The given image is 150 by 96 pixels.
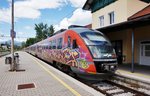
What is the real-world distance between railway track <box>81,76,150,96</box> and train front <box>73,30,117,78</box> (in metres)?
0.76

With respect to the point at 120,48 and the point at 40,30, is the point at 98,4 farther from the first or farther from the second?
the point at 40,30

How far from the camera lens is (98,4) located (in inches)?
1050

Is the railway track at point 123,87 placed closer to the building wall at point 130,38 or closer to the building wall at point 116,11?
the building wall at point 130,38

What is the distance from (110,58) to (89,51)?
3.80ft

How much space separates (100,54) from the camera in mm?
11367

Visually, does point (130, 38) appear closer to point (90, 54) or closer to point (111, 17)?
point (111, 17)

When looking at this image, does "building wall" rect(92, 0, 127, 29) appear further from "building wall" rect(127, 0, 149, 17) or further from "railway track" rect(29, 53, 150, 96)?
"railway track" rect(29, 53, 150, 96)

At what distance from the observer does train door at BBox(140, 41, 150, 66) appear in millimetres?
19109

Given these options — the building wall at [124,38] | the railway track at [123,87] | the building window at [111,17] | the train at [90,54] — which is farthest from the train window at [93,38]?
the building window at [111,17]

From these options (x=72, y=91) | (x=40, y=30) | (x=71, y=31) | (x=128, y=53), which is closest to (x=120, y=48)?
(x=128, y=53)

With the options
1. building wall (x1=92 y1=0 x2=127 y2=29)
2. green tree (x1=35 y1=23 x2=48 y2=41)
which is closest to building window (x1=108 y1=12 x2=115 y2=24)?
building wall (x1=92 y1=0 x2=127 y2=29)

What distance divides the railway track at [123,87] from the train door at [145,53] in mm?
7153

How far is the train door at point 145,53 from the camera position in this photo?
62.7ft

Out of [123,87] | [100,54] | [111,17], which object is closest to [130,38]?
[111,17]
